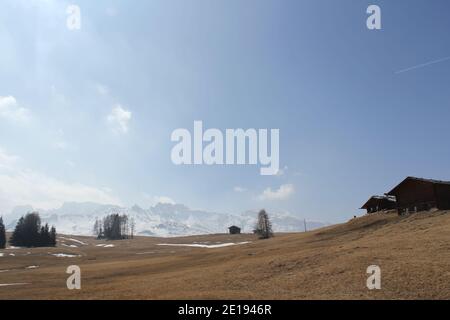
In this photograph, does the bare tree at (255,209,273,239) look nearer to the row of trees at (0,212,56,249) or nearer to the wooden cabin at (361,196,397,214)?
the wooden cabin at (361,196,397,214)

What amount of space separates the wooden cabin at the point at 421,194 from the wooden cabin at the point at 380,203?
Answer: 10.8 m

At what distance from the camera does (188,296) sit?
71.3 feet

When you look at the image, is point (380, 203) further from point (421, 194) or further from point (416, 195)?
point (421, 194)

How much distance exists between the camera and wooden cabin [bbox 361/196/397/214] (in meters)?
68.8

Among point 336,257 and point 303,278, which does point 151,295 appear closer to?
point 303,278

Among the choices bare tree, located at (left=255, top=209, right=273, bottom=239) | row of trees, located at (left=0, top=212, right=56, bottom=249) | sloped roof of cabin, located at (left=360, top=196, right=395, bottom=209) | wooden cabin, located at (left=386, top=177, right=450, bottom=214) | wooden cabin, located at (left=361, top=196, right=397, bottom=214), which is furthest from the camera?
bare tree, located at (left=255, top=209, right=273, bottom=239)

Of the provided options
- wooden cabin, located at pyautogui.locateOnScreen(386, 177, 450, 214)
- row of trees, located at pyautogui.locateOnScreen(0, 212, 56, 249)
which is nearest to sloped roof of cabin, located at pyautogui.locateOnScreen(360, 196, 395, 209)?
wooden cabin, located at pyautogui.locateOnScreen(386, 177, 450, 214)

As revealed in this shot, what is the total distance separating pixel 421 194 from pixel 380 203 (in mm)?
16978

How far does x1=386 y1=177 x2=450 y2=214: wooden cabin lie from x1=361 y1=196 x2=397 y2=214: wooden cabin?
10.8 m

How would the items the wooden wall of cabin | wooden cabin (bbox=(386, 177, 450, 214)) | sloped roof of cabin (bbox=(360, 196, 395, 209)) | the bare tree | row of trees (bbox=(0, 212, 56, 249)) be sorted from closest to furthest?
wooden cabin (bbox=(386, 177, 450, 214))
the wooden wall of cabin
sloped roof of cabin (bbox=(360, 196, 395, 209))
row of trees (bbox=(0, 212, 56, 249))
the bare tree

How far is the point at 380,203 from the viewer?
231ft
